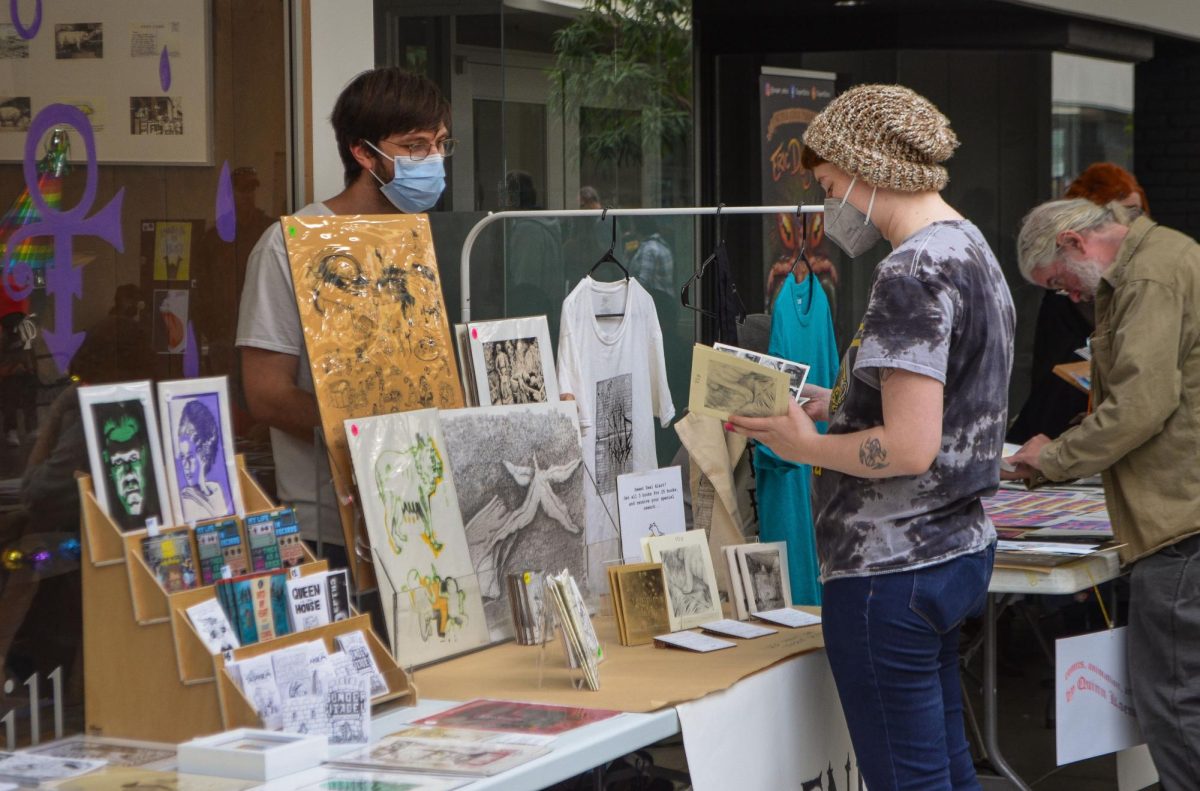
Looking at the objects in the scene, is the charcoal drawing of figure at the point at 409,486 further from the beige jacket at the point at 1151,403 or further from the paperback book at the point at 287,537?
the beige jacket at the point at 1151,403

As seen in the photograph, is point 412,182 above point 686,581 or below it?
above

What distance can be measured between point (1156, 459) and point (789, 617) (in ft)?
3.29

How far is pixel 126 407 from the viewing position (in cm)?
239

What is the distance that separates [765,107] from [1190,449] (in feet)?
13.3

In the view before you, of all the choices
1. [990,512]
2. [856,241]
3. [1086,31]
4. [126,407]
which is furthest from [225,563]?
[1086,31]

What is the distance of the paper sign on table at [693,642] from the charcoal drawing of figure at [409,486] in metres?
0.51

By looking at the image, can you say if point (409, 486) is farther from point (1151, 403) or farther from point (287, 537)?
point (1151, 403)

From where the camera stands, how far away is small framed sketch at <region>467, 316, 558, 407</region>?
3.12m

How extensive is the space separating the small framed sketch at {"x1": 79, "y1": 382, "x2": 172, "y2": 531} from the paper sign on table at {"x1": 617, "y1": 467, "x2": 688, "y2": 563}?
116 cm

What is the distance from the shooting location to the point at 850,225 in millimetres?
2512

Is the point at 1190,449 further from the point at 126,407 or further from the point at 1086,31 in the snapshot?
the point at 1086,31

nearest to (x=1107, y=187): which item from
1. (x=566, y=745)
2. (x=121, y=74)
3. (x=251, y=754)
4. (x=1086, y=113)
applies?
(x=121, y=74)

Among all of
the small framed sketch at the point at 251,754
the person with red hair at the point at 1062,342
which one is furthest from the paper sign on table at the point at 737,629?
the person with red hair at the point at 1062,342

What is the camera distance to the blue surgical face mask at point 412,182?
2988mm
